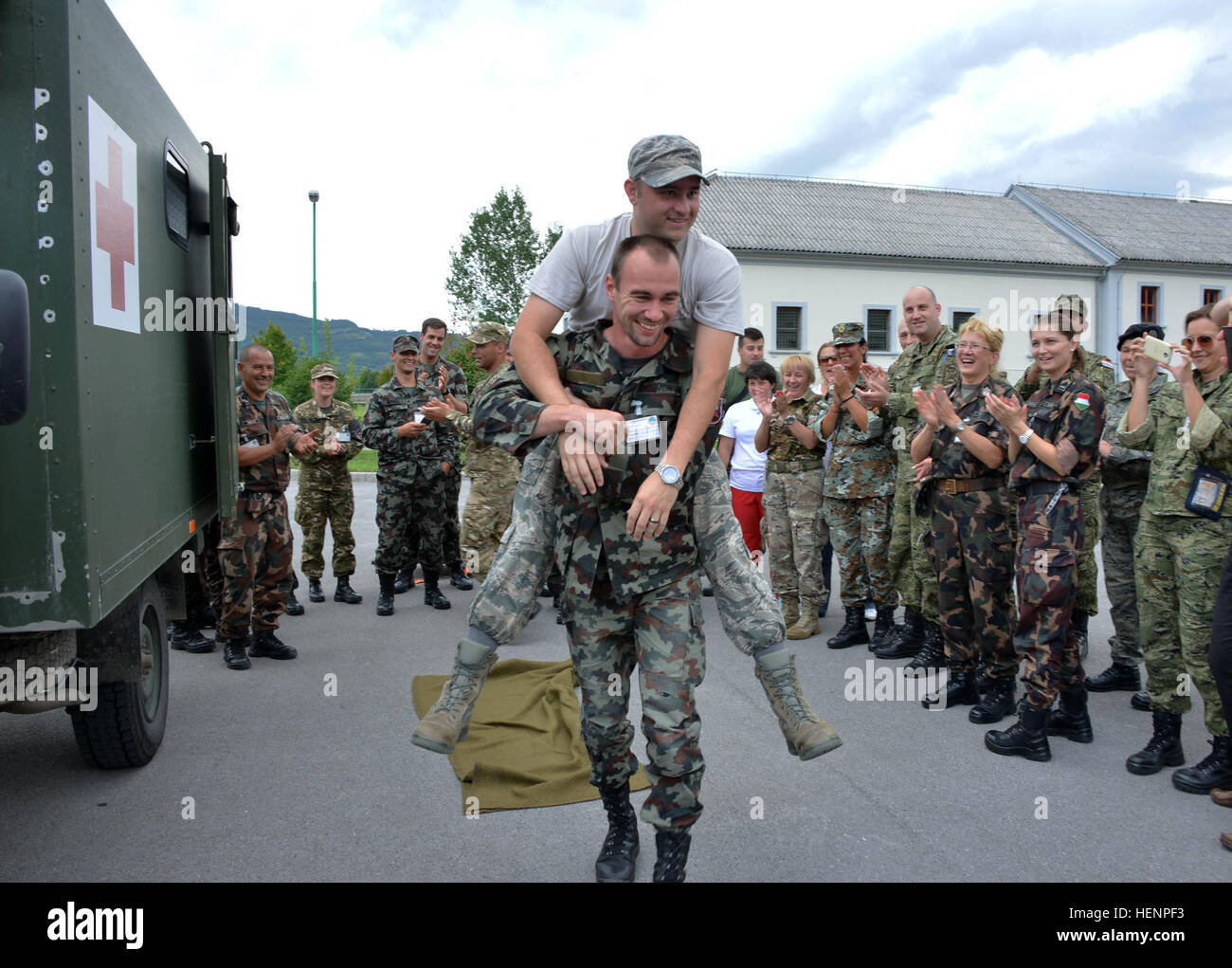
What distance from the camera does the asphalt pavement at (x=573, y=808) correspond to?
9.93 ft

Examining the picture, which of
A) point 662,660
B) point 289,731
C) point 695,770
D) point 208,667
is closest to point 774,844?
point 695,770

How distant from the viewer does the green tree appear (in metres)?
55.8

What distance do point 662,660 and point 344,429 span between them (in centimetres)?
607

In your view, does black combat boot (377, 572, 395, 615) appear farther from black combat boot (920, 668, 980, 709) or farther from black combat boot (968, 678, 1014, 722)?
black combat boot (968, 678, 1014, 722)

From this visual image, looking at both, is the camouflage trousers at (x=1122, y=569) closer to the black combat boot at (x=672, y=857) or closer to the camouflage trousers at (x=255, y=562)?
the black combat boot at (x=672, y=857)

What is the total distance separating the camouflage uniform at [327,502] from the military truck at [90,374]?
127 inches

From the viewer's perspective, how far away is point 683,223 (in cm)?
255

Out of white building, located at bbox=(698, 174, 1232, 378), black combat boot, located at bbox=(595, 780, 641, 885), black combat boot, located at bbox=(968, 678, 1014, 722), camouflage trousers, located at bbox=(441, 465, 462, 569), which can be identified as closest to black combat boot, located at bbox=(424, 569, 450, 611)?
camouflage trousers, located at bbox=(441, 465, 462, 569)

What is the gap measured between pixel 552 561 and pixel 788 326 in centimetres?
2914

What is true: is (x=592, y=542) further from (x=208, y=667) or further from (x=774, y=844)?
(x=208, y=667)

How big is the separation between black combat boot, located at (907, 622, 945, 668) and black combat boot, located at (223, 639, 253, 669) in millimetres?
4257

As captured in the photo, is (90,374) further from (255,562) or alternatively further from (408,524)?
(408,524)

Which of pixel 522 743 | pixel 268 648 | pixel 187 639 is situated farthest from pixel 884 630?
pixel 187 639

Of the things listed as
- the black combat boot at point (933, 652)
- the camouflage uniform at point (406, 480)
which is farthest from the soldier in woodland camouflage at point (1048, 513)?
the camouflage uniform at point (406, 480)
